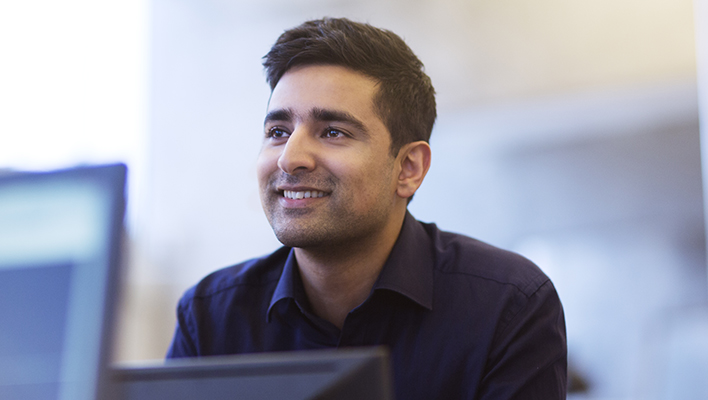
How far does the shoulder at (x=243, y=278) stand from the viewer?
138cm

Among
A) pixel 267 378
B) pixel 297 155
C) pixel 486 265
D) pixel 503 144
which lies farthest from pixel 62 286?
pixel 503 144

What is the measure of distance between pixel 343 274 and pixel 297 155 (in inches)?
11.5

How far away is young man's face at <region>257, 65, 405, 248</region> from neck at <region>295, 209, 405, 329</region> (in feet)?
0.16

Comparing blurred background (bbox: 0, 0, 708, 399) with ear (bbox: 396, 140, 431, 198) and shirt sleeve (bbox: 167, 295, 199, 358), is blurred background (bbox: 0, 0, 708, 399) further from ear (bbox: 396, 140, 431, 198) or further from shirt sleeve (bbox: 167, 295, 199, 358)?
ear (bbox: 396, 140, 431, 198)

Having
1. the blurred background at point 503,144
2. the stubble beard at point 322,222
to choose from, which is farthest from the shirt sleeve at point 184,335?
the blurred background at point 503,144

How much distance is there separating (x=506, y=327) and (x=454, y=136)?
91.9 inches

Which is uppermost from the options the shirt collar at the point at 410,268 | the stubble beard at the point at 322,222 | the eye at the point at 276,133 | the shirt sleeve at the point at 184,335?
the eye at the point at 276,133

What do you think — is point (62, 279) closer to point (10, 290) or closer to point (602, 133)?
point (10, 290)

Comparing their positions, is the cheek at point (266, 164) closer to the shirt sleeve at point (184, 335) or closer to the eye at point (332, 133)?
the eye at point (332, 133)

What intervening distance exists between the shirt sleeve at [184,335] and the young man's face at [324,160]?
34 centimetres

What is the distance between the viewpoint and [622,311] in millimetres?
3133

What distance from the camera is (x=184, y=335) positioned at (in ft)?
4.42

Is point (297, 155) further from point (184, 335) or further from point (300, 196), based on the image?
point (184, 335)

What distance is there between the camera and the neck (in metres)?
1.29
